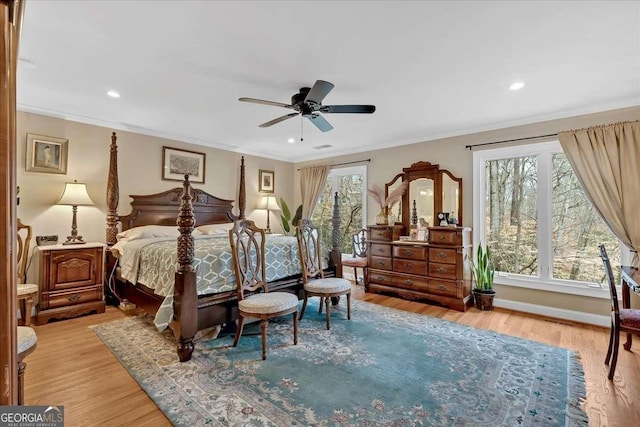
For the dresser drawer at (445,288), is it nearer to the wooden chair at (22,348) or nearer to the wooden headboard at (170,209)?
the wooden headboard at (170,209)

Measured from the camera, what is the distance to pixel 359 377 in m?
2.23

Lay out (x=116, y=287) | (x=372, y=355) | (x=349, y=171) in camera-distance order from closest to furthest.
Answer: (x=372, y=355) → (x=116, y=287) → (x=349, y=171)

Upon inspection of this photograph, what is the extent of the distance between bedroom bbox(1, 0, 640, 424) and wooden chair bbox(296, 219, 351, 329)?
1.61 meters

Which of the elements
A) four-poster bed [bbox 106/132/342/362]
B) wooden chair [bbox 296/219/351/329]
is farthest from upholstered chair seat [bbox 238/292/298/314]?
wooden chair [bbox 296/219/351/329]

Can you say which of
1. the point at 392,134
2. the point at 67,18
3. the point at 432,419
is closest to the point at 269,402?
the point at 432,419

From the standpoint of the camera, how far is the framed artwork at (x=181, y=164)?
185 inches

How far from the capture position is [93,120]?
156 inches

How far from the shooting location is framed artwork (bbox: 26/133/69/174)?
3.55 metres

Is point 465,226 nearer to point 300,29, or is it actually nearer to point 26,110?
point 300,29

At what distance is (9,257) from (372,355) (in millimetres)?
2520

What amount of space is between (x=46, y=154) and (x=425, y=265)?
515 cm

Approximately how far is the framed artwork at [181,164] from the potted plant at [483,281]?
4.58m

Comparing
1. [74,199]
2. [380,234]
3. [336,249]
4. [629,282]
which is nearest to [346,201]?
[380,234]

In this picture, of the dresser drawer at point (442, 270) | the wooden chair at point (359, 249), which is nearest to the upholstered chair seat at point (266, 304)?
the dresser drawer at point (442, 270)
